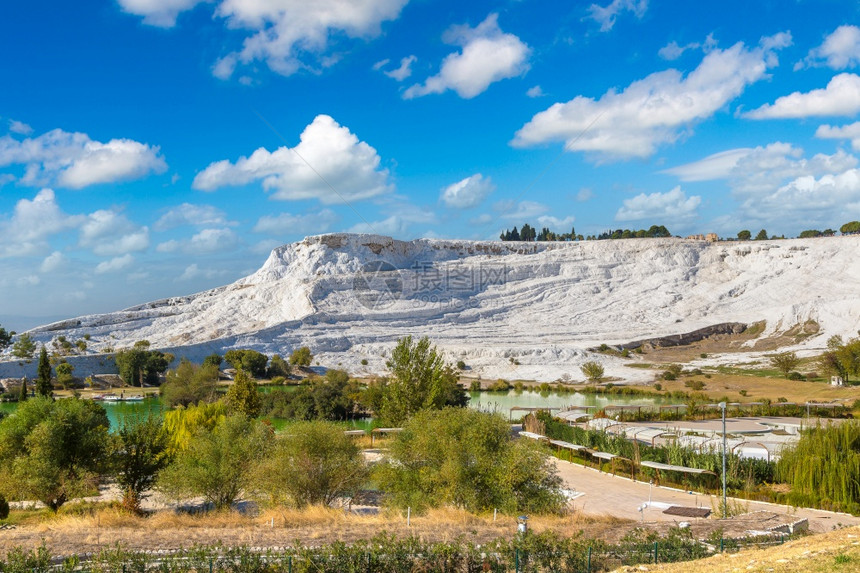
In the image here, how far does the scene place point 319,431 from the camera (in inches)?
687

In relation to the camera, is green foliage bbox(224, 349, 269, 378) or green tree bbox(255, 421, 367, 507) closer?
green tree bbox(255, 421, 367, 507)

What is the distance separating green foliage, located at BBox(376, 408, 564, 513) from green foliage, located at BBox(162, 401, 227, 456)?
24.2ft

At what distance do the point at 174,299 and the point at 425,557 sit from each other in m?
76.8

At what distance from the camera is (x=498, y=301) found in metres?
78.9

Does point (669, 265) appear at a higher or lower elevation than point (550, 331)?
higher

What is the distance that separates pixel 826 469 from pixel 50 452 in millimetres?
20070

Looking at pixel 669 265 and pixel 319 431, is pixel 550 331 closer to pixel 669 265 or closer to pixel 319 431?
pixel 669 265

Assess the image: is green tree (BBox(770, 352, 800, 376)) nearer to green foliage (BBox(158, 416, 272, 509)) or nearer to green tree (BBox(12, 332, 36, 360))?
green foliage (BBox(158, 416, 272, 509))

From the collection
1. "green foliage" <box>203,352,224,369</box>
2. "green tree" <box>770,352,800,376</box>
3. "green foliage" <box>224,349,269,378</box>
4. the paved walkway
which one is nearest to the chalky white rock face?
"green foliage" <box>203,352,224,369</box>

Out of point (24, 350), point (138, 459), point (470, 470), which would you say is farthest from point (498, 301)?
point (470, 470)

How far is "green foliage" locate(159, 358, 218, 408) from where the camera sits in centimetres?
4069

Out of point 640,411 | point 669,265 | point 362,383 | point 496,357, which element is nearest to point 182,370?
point 362,383

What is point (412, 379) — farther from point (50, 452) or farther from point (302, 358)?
point (302, 358)

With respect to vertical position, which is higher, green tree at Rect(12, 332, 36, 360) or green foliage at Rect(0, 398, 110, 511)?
green tree at Rect(12, 332, 36, 360)
